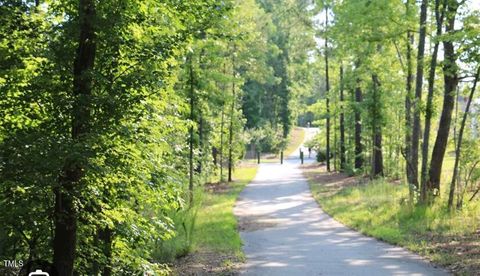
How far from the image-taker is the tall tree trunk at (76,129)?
5391 mm

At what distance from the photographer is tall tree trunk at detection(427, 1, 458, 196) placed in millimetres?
14133

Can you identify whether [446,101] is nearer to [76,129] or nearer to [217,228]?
[217,228]

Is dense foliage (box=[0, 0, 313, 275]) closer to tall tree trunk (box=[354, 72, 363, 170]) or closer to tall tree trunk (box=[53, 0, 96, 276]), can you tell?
tall tree trunk (box=[53, 0, 96, 276])

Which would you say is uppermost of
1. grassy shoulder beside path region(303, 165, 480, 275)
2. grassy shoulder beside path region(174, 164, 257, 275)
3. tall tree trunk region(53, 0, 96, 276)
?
tall tree trunk region(53, 0, 96, 276)

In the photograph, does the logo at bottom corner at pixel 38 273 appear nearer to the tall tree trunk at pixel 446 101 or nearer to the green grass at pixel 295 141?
the tall tree trunk at pixel 446 101

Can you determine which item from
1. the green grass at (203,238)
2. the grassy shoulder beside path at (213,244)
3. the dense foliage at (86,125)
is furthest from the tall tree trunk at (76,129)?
the grassy shoulder beside path at (213,244)

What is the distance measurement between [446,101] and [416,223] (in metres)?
4.56

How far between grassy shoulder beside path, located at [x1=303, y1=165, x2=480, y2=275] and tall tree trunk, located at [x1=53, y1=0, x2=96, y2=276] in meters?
6.09

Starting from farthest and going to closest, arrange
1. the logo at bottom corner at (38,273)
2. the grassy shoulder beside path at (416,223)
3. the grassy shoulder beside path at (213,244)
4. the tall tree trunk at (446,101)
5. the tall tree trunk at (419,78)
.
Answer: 1. the tall tree trunk at (419,78)
2. the tall tree trunk at (446,101)
3. the grassy shoulder beside path at (416,223)
4. the grassy shoulder beside path at (213,244)
5. the logo at bottom corner at (38,273)

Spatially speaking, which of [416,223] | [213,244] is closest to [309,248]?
[213,244]

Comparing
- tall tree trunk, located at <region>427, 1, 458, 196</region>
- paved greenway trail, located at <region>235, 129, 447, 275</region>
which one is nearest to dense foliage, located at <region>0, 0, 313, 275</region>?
paved greenway trail, located at <region>235, 129, 447, 275</region>

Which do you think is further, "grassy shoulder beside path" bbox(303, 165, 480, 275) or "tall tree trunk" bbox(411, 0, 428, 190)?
"tall tree trunk" bbox(411, 0, 428, 190)

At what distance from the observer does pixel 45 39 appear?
5676 mm

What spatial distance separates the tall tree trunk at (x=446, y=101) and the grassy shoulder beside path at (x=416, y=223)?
1.15 m
